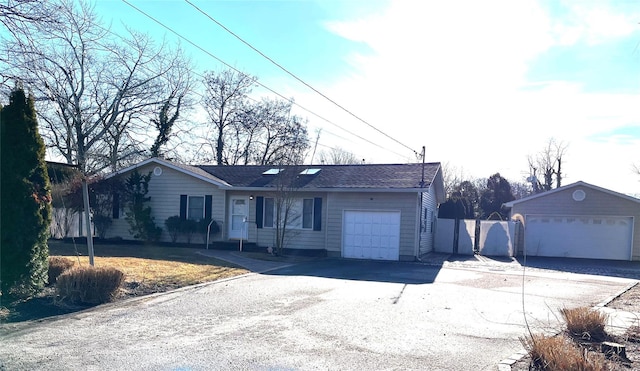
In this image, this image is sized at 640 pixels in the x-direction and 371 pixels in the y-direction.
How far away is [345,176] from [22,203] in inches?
552

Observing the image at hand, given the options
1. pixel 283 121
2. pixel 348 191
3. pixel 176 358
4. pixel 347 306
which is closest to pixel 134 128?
pixel 283 121

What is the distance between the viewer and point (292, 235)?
20.8 metres

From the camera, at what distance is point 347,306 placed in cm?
962

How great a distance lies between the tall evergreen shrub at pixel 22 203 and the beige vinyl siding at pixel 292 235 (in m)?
11.7

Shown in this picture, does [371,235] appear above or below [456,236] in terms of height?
above

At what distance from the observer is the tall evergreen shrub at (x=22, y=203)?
28.7 feet

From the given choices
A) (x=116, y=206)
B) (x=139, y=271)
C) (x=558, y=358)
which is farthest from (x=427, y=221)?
(x=558, y=358)

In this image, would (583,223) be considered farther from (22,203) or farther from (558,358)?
(22,203)

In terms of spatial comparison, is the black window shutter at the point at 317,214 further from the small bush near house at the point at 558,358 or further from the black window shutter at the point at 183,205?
the small bush near house at the point at 558,358

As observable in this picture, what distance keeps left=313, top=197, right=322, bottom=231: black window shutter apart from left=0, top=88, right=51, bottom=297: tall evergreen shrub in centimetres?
1213

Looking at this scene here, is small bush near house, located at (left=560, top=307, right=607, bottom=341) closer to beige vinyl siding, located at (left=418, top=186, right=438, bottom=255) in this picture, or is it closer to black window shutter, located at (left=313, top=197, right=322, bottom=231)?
beige vinyl siding, located at (left=418, top=186, right=438, bottom=255)

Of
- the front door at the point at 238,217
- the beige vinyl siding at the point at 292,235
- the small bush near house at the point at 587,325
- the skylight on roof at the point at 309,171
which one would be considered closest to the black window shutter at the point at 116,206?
the front door at the point at 238,217

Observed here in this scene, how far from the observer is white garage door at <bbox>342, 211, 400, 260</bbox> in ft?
63.6

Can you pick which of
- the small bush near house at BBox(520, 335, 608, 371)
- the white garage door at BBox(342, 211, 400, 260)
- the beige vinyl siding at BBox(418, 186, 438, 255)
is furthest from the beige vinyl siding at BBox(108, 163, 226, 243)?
the small bush near house at BBox(520, 335, 608, 371)
